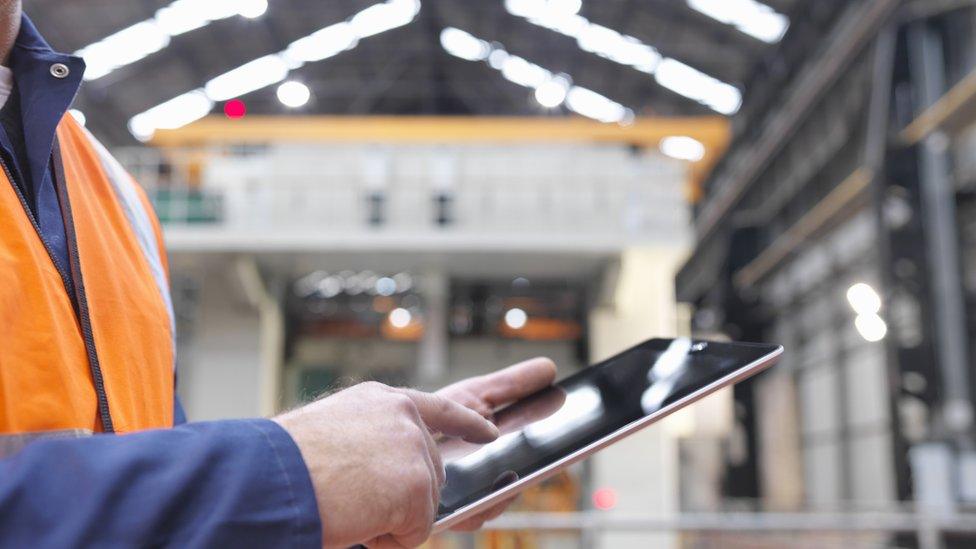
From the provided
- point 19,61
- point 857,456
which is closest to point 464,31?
point 857,456

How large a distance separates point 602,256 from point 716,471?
13.8 metres

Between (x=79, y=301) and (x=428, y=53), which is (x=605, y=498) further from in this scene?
(x=428, y=53)

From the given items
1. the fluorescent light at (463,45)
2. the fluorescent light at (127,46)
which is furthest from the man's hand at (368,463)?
the fluorescent light at (463,45)

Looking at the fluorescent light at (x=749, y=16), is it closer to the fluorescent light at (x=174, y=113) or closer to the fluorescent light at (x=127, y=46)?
the fluorescent light at (x=174, y=113)

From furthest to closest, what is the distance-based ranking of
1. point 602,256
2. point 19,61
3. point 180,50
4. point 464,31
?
point 464,31 → point 180,50 → point 602,256 → point 19,61

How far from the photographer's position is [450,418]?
94 centimetres

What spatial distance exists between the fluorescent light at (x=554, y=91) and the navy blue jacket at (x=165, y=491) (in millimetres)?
21813

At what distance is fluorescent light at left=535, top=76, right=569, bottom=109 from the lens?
72.1ft

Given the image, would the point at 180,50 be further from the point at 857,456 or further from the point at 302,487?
the point at 302,487

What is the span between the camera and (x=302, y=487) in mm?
691

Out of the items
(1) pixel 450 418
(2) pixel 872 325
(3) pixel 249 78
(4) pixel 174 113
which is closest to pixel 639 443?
(2) pixel 872 325

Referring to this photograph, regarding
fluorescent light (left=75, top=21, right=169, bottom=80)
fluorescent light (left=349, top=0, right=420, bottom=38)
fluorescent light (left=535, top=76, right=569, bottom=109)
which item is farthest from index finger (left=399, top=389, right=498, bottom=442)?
fluorescent light (left=535, top=76, right=569, bottom=109)

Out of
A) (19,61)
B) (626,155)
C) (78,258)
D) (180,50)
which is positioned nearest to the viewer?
(78,258)

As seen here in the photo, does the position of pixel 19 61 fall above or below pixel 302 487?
above
